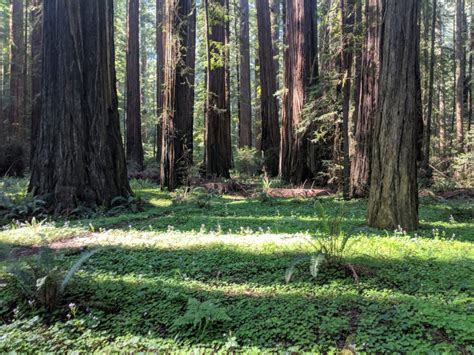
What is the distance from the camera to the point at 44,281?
306 centimetres

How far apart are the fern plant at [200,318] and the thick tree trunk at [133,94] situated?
1502cm

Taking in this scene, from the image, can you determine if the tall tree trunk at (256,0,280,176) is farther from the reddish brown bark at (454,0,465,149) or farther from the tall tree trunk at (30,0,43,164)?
the reddish brown bark at (454,0,465,149)

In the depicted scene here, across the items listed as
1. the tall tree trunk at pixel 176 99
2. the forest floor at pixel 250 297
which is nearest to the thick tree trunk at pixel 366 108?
the forest floor at pixel 250 297

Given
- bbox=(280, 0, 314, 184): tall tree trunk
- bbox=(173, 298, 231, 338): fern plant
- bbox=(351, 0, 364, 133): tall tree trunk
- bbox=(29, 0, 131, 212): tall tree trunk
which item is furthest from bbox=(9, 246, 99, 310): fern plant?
bbox=(280, 0, 314, 184): tall tree trunk

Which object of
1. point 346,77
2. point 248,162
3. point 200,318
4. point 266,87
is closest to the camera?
point 200,318

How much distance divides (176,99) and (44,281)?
7768 millimetres

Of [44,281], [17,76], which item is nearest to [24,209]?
[44,281]

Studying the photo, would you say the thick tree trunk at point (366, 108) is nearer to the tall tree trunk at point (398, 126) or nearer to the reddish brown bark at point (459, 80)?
the tall tree trunk at point (398, 126)

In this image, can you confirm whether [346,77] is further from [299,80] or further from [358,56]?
[299,80]

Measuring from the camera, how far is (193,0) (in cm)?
1120

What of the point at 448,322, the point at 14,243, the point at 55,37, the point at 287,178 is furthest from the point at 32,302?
the point at 287,178

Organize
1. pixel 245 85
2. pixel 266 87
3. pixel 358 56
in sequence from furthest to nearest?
pixel 245 85, pixel 266 87, pixel 358 56

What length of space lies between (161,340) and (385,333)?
1.54 m

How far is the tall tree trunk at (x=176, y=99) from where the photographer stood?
1010 centimetres
